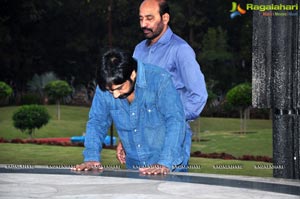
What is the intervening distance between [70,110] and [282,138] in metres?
25.1

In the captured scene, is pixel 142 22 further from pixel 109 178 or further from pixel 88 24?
pixel 88 24

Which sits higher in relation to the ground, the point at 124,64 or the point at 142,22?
the point at 142,22

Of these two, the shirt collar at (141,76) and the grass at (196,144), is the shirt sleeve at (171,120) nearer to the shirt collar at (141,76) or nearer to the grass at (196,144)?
the shirt collar at (141,76)

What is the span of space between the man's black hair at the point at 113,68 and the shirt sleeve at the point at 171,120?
1.04 feet

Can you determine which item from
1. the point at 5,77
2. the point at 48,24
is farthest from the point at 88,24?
the point at 5,77

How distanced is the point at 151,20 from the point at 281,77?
194 centimetres

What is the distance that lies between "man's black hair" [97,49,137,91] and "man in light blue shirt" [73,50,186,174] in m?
0.07

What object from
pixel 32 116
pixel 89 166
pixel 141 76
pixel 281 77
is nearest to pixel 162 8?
pixel 141 76

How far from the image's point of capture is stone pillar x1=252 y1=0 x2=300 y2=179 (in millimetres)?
5539

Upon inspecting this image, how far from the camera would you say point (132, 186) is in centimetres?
321

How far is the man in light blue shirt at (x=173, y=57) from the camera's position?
12.6ft

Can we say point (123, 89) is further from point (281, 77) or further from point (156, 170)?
point (281, 77)

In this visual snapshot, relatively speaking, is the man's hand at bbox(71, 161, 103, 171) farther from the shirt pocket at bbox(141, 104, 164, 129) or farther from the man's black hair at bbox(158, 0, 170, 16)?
A: the man's black hair at bbox(158, 0, 170, 16)

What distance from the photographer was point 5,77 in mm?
35406
